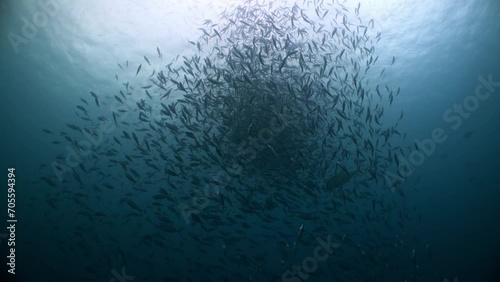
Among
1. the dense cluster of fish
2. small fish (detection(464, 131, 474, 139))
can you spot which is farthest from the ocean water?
small fish (detection(464, 131, 474, 139))

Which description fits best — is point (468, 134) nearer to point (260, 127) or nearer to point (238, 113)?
point (260, 127)

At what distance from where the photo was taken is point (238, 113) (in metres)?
9.14

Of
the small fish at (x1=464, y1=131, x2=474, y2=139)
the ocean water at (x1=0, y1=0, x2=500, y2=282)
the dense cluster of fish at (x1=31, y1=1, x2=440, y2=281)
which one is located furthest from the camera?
the small fish at (x1=464, y1=131, x2=474, y2=139)

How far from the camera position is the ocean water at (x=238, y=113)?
28.3ft

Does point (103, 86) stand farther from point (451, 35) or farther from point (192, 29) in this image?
point (451, 35)

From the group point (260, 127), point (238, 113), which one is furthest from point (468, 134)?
point (238, 113)

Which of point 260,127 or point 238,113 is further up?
point 238,113

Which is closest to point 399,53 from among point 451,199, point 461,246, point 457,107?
point 457,107

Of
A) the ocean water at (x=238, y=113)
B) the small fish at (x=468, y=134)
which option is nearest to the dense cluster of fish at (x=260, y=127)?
the ocean water at (x=238, y=113)

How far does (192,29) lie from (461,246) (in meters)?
37.2

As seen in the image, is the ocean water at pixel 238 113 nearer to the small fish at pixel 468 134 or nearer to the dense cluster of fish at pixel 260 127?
the dense cluster of fish at pixel 260 127

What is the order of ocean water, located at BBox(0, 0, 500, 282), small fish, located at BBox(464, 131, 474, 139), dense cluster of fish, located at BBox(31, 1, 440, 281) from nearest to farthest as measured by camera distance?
dense cluster of fish, located at BBox(31, 1, 440, 281), ocean water, located at BBox(0, 0, 500, 282), small fish, located at BBox(464, 131, 474, 139)

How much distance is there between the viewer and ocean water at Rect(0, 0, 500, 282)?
864cm

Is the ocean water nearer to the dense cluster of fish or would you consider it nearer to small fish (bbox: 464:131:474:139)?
the dense cluster of fish
